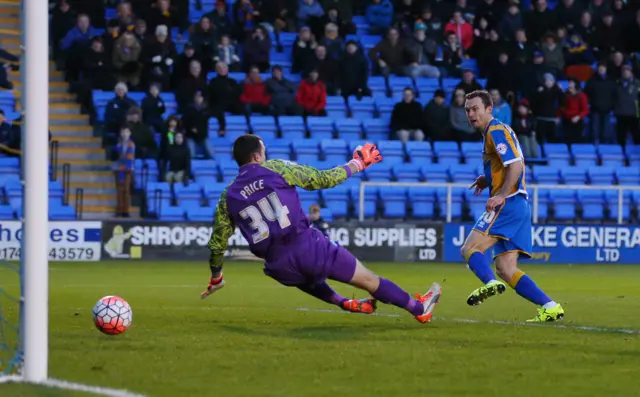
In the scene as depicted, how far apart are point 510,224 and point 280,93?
14.3 metres

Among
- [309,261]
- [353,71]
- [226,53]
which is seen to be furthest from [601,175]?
[309,261]

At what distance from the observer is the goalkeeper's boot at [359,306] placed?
10.1m

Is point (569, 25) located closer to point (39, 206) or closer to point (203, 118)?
point (203, 118)

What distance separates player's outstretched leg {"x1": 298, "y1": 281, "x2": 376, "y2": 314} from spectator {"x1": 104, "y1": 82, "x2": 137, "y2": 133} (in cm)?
1270

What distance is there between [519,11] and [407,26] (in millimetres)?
2714

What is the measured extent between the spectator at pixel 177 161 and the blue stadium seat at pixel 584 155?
26.5ft

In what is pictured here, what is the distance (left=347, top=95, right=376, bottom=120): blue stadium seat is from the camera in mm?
24859

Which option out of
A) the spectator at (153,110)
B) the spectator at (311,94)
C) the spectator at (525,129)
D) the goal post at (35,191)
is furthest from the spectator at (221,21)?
the goal post at (35,191)

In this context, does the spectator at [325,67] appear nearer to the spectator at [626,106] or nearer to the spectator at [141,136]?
the spectator at [141,136]

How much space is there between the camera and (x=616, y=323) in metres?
10.6

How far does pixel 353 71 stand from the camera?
80.9 ft

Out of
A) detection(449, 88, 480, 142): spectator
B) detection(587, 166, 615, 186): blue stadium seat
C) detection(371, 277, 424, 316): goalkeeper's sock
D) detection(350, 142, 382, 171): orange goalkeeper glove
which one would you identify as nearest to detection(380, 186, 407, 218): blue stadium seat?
detection(449, 88, 480, 142): spectator

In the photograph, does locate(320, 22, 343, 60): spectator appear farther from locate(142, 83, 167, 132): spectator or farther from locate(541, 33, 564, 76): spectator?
locate(541, 33, 564, 76): spectator

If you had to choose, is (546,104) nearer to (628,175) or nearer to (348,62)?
(628,175)
